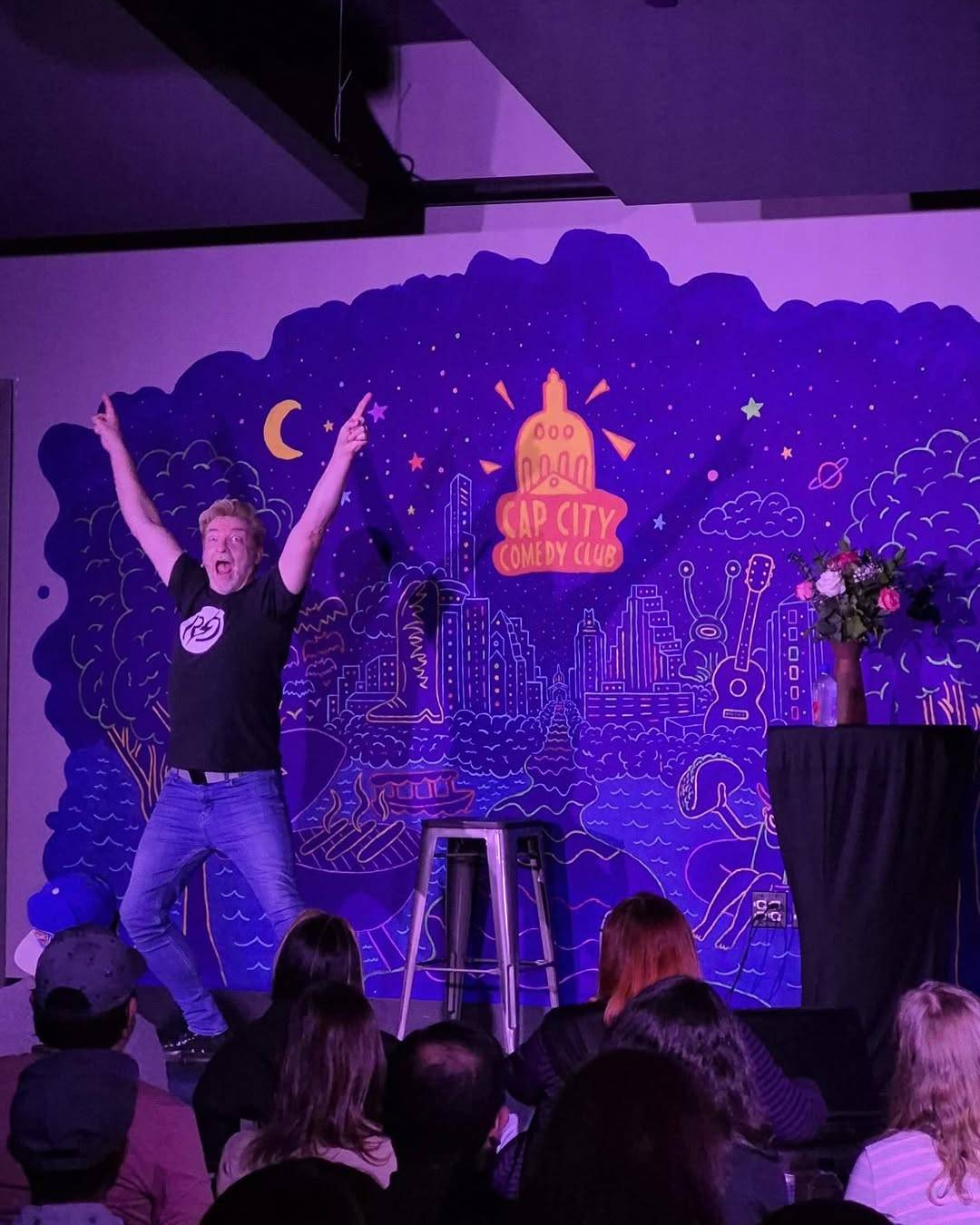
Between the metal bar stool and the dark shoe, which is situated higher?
the metal bar stool

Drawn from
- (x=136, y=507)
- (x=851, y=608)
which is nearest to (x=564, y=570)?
(x=851, y=608)

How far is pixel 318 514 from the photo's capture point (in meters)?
4.62

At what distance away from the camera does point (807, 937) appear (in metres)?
4.35

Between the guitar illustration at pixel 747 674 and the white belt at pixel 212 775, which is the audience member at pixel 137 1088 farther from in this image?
the guitar illustration at pixel 747 674

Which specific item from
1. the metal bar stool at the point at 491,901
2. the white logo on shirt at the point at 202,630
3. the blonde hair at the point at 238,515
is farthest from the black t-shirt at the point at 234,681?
the metal bar stool at the point at 491,901

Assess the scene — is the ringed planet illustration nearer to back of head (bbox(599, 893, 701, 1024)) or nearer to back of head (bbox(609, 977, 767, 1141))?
back of head (bbox(599, 893, 701, 1024))

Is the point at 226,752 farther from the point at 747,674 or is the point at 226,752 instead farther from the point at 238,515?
the point at 747,674

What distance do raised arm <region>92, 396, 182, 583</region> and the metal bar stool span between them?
3.95 ft

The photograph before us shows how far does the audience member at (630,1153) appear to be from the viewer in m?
1.31

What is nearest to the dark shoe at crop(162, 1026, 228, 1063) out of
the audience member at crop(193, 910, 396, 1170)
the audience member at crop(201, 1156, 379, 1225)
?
the audience member at crop(193, 910, 396, 1170)

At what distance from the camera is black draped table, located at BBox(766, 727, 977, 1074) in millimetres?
4242

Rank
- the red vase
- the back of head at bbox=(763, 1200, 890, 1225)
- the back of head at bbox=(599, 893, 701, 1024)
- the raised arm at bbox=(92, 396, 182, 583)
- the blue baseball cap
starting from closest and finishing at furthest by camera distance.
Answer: the back of head at bbox=(763, 1200, 890, 1225), the back of head at bbox=(599, 893, 701, 1024), the blue baseball cap, the red vase, the raised arm at bbox=(92, 396, 182, 583)

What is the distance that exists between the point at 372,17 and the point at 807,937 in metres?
3.40

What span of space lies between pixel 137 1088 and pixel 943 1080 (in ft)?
3.67
